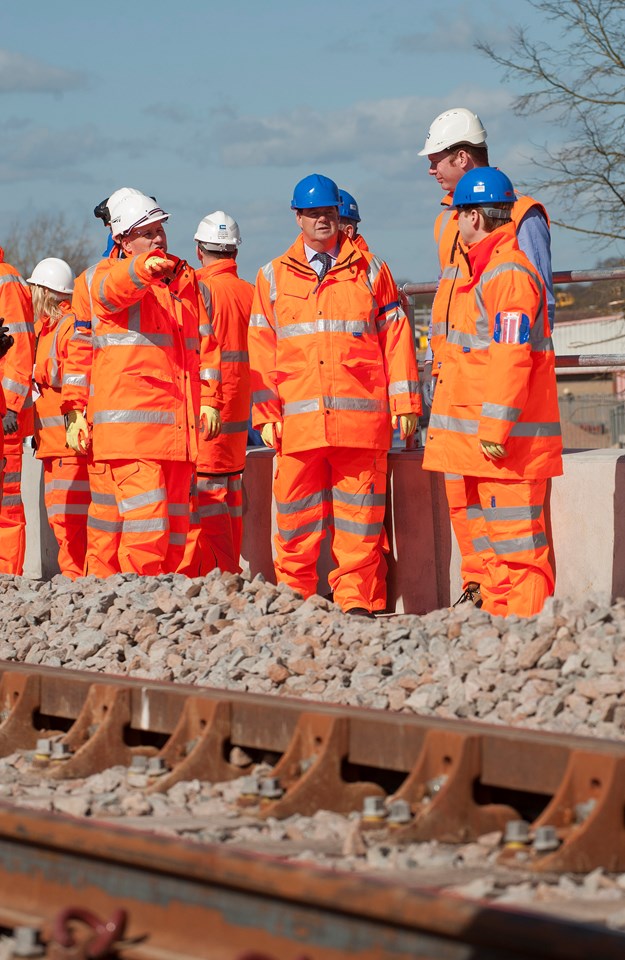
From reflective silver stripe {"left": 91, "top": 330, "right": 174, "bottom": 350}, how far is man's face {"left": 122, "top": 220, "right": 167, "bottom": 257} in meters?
0.45

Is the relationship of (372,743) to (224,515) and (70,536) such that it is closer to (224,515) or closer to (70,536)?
(224,515)

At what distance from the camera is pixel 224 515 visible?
9891mm

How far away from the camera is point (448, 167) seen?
28.2 ft

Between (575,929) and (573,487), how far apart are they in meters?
5.59

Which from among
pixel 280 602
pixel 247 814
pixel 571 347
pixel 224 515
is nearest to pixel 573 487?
pixel 280 602

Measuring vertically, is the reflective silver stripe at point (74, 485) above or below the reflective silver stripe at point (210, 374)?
below

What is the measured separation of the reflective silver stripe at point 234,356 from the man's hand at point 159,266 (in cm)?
193

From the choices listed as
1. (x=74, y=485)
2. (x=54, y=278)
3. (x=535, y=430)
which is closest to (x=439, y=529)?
(x=535, y=430)

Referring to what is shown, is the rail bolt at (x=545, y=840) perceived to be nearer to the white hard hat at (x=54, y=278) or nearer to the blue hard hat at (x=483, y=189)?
the blue hard hat at (x=483, y=189)

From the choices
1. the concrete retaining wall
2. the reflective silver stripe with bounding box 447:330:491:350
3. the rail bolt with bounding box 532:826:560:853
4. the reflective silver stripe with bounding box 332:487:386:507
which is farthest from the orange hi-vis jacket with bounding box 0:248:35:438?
the rail bolt with bounding box 532:826:560:853

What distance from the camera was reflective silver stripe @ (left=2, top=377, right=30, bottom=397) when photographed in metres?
10.2

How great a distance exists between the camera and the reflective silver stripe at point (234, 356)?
1006cm

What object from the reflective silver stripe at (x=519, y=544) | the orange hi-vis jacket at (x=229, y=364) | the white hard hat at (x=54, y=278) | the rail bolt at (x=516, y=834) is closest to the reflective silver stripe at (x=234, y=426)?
the orange hi-vis jacket at (x=229, y=364)

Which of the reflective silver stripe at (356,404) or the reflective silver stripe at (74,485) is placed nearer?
the reflective silver stripe at (356,404)
